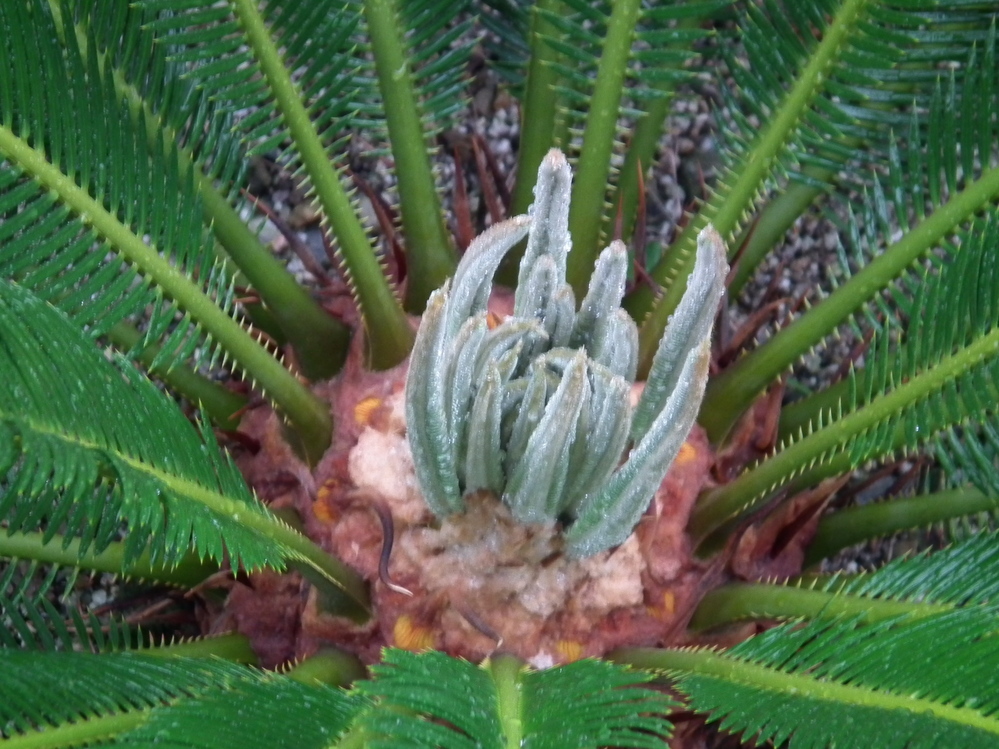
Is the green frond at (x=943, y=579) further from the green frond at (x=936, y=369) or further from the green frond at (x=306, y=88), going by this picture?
the green frond at (x=306, y=88)

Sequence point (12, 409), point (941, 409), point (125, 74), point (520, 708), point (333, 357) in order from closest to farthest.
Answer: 1. point (12, 409)
2. point (520, 708)
3. point (941, 409)
4. point (125, 74)
5. point (333, 357)

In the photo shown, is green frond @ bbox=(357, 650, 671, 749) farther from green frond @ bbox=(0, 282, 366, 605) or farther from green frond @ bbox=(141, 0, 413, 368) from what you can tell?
green frond @ bbox=(141, 0, 413, 368)

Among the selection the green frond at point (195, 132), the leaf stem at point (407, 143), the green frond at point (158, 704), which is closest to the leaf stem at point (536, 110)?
the leaf stem at point (407, 143)

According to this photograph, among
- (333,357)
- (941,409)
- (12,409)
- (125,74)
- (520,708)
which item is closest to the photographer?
(12,409)

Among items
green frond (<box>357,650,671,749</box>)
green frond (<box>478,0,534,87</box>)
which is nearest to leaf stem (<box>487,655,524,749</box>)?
green frond (<box>357,650,671,749</box>)

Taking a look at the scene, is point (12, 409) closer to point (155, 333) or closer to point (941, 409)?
point (155, 333)

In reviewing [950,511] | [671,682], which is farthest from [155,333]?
[950,511]
